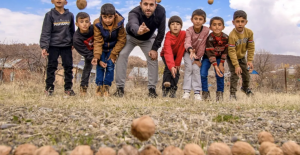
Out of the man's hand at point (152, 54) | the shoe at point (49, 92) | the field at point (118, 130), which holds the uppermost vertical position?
the man's hand at point (152, 54)

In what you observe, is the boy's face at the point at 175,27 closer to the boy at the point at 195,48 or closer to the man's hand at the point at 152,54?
the boy at the point at 195,48

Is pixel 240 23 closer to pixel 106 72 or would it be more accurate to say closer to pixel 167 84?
pixel 167 84

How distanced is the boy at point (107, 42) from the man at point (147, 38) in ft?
0.45

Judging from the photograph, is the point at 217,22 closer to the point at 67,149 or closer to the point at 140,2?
the point at 140,2

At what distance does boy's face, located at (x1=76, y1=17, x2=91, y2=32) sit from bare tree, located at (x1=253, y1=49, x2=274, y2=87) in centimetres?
1134

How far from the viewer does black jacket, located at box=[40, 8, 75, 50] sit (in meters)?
5.02

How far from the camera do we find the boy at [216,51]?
5.03 meters

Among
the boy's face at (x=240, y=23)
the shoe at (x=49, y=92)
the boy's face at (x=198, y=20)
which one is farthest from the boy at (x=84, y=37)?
the boy's face at (x=240, y=23)

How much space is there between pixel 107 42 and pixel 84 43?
450mm

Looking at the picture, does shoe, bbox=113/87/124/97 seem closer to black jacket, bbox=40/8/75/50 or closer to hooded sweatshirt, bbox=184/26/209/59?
black jacket, bbox=40/8/75/50

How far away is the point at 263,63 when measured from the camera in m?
15.1

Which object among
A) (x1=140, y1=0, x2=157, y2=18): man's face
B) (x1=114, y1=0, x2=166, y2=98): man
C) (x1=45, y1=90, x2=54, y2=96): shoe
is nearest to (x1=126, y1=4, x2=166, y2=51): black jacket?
(x1=114, y1=0, x2=166, y2=98): man

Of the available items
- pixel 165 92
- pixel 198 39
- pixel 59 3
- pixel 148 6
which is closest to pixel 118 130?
pixel 148 6

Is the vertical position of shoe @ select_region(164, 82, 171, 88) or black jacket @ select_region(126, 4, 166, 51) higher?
black jacket @ select_region(126, 4, 166, 51)
